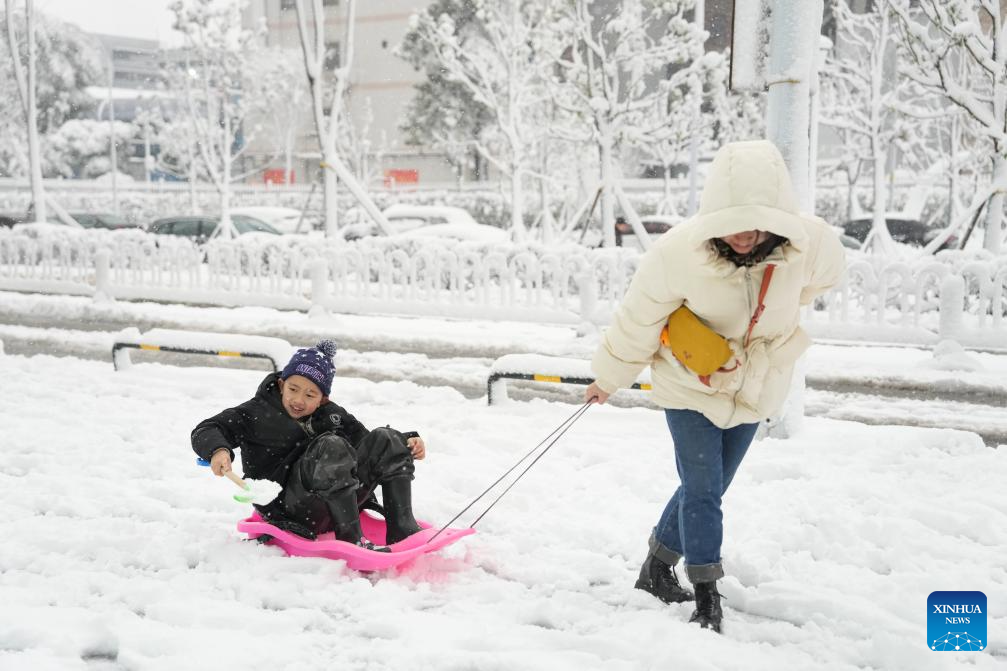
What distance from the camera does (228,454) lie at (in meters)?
3.59

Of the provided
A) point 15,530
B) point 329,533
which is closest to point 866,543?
point 329,533

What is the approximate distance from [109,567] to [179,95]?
32097mm

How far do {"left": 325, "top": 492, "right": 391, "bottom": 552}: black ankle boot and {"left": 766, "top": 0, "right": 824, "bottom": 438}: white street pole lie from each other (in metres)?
3.26

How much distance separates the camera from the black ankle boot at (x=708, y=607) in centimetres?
319

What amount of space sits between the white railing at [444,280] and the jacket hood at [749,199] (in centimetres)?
754

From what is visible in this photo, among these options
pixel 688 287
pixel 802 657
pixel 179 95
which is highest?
pixel 179 95

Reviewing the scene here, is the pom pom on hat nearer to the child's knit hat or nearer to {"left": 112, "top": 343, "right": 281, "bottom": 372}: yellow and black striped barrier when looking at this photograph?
the child's knit hat

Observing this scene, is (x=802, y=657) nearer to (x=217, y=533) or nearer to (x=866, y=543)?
(x=866, y=543)

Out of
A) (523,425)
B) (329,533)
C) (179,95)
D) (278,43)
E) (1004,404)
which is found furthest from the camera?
(278,43)

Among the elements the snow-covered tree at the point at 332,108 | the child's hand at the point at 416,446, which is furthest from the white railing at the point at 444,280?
the child's hand at the point at 416,446

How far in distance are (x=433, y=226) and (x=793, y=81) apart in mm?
12991

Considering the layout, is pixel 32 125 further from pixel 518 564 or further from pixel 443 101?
pixel 518 564

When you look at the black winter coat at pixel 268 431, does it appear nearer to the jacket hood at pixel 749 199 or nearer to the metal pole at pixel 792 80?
the jacket hood at pixel 749 199

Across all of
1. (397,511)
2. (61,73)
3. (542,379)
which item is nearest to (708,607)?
(397,511)
